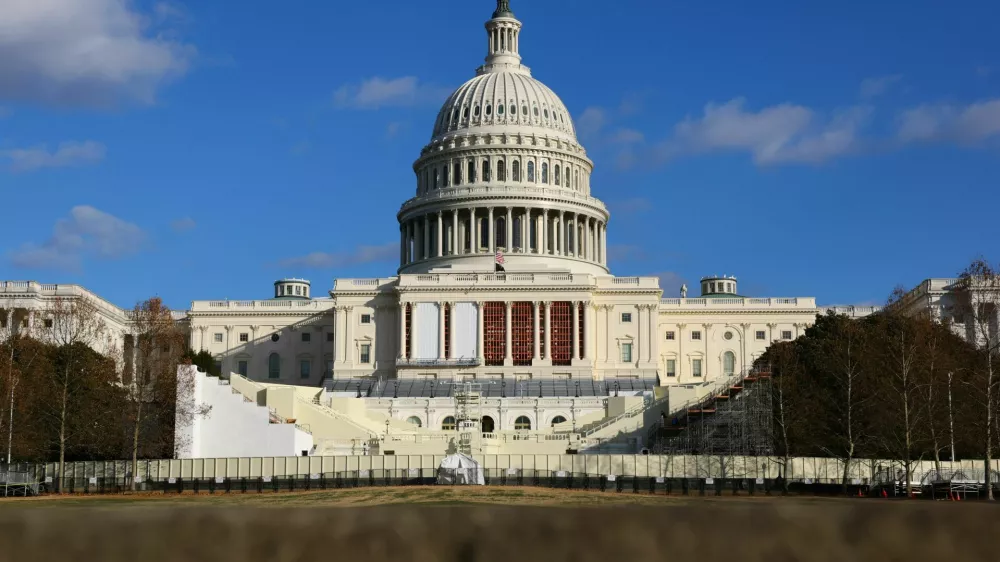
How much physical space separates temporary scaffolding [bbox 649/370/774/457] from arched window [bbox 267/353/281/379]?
297 ft

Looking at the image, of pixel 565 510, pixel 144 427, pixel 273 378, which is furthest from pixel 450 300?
pixel 565 510

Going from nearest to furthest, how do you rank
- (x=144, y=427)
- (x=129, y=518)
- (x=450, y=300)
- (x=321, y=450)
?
(x=129, y=518)
(x=144, y=427)
(x=321, y=450)
(x=450, y=300)

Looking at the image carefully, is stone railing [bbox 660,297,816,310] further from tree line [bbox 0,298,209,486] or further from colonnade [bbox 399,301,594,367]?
tree line [bbox 0,298,209,486]

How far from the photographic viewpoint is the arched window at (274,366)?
196625mm

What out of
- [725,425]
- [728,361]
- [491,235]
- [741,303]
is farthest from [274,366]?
[725,425]

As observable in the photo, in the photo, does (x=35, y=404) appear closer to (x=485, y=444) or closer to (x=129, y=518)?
(x=485, y=444)

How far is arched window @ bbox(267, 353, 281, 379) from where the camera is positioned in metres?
197

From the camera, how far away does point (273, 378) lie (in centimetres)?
19600

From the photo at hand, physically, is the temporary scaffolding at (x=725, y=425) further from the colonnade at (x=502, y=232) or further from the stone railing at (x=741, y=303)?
the colonnade at (x=502, y=232)

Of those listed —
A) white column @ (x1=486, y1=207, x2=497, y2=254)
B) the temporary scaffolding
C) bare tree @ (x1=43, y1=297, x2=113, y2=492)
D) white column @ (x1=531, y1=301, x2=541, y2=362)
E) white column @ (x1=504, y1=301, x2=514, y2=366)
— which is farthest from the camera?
white column @ (x1=486, y1=207, x2=497, y2=254)

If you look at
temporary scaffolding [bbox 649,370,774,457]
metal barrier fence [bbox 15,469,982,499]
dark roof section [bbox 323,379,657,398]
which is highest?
dark roof section [bbox 323,379,657,398]

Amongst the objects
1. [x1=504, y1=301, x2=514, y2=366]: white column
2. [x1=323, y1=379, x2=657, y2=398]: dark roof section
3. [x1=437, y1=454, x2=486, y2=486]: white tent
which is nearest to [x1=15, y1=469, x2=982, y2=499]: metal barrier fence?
[x1=437, y1=454, x2=486, y2=486]: white tent

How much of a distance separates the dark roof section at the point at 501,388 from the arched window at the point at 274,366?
113 feet

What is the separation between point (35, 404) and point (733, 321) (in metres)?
112
